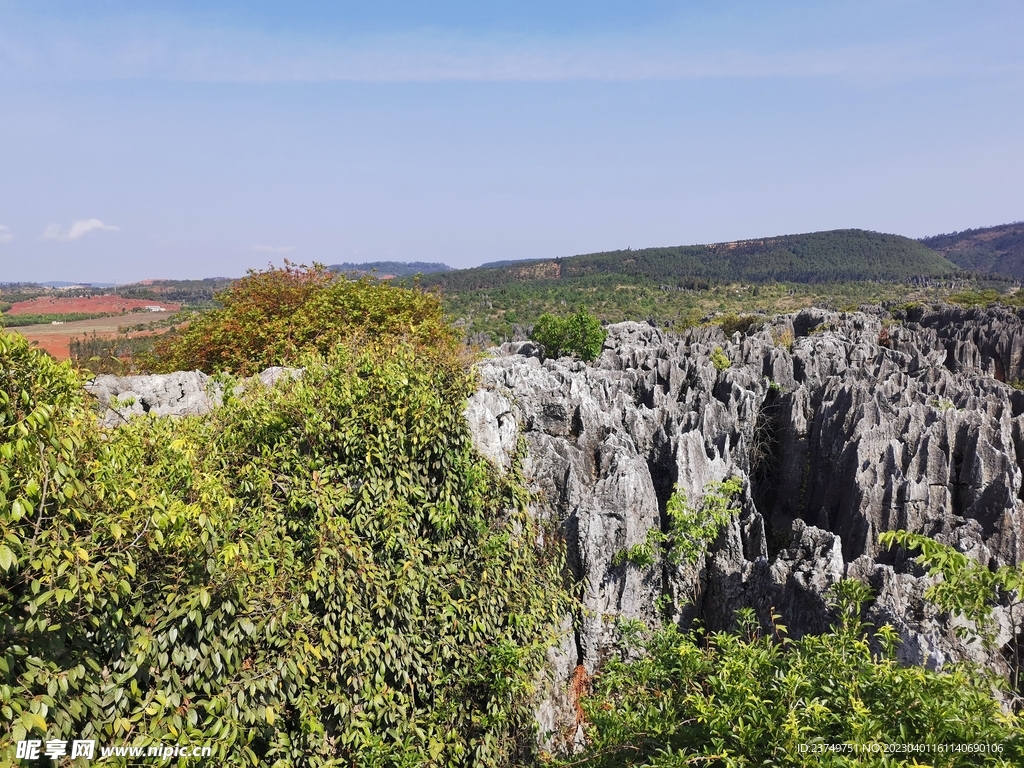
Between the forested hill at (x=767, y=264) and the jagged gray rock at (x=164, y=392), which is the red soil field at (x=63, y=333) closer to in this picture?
the jagged gray rock at (x=164, y=392)

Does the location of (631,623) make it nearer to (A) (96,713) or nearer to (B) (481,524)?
(B) (481,524)

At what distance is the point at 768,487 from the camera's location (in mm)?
13422

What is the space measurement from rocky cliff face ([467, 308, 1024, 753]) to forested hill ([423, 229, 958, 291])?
134838mm

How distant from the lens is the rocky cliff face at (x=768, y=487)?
777cm

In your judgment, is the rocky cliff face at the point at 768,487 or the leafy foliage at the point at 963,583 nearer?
the leafy foliage at the point at 963,583

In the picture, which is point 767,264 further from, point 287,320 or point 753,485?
point 287,320

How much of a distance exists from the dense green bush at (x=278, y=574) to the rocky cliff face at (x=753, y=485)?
1.01 m

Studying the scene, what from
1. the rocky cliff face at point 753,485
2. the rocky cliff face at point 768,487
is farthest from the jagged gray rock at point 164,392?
the rocky cliff face at point 768,487

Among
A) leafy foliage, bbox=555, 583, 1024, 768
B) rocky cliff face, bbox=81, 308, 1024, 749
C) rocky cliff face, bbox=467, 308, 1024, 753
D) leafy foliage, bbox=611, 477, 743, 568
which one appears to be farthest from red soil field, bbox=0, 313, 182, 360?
leafy foliage, bbox=611, 477, 743, 568

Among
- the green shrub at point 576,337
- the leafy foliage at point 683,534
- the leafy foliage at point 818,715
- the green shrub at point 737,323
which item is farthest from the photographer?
the green shrub at point 737,323

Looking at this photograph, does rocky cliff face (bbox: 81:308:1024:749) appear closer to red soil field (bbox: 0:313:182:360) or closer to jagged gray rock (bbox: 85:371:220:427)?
jagged gray rock (bbox: 85:371:220:427)

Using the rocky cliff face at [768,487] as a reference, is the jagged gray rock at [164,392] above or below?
above

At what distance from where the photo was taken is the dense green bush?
3.38 m

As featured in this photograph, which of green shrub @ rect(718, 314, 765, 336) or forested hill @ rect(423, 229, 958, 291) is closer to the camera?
green shrub @ rect(718, 314, 765, 336)
